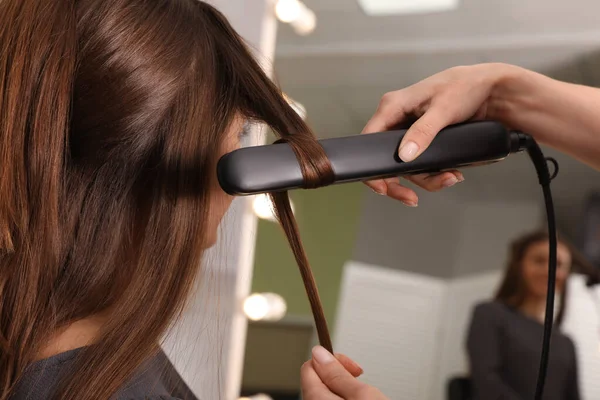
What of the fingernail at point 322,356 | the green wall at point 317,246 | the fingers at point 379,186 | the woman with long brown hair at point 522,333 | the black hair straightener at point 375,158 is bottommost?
the woman with long brown hair at point 522,333

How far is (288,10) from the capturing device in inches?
38.3

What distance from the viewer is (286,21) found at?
3.23 ft

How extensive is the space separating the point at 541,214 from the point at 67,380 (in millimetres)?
677

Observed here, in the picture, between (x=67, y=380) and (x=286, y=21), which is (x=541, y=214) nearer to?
(x=286, y=21)

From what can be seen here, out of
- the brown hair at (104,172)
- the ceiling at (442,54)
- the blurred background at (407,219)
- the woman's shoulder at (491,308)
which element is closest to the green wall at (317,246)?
the blurred background at (407,219)

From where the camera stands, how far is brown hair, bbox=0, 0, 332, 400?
423mm

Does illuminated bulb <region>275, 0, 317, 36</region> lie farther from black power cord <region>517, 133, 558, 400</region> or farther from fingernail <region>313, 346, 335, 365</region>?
fingernail <region>313, 346, 335, 365</region>

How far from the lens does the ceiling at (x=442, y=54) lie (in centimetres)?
83

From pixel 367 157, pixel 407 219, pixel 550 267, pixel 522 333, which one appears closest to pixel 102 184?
pixel 367 157

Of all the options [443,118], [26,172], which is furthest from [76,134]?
[443,118]

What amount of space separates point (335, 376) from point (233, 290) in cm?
61

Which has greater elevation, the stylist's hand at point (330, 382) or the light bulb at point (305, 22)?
the light bulb at point (305, 22)

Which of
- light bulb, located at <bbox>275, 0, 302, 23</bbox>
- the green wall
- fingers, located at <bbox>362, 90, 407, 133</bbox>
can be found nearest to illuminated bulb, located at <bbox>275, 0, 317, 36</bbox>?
light bulb, located at <bbox>275, 0, 302, 23</bbox>

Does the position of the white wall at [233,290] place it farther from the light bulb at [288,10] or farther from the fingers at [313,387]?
the fingers at [313,387]
